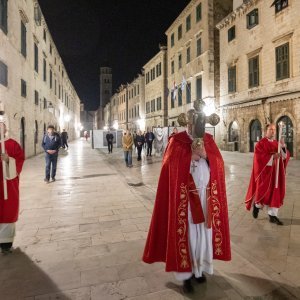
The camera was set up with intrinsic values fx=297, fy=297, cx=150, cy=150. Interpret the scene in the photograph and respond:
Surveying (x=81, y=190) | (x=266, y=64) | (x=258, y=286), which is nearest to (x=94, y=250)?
(x=258, y=286)

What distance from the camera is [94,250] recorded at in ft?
14.1

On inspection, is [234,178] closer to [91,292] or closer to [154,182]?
[154,182]

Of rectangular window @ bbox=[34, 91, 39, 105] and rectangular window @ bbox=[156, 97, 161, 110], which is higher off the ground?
rectangular window @ bbox=[156, 97, 161, 110]

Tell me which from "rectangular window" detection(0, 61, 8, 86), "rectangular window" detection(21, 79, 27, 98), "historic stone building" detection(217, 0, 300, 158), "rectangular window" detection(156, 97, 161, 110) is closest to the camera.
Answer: "rectangular window" detection(0, 61, 8, 86)

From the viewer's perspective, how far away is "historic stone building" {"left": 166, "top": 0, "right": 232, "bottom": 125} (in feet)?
84.3

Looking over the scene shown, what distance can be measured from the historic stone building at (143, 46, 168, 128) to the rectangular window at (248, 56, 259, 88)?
52.9ft

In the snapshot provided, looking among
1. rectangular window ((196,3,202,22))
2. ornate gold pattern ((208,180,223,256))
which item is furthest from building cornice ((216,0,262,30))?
ornate gold pattern ((208,180,223,256))

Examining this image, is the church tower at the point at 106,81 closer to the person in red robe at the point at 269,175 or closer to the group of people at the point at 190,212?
the person in red robe at the point at 269,175

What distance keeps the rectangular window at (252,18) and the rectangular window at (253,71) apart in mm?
2293

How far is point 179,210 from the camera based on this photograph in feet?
10.6

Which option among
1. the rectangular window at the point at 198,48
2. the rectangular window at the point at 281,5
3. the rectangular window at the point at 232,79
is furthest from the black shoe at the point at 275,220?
the rectangular window at the point at 198,48

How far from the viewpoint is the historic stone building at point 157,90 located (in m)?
36.7

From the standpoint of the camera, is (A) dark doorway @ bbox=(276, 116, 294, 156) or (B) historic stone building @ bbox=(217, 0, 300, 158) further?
(A) dark doorway @ bbox=(276, 116, 294, 156)

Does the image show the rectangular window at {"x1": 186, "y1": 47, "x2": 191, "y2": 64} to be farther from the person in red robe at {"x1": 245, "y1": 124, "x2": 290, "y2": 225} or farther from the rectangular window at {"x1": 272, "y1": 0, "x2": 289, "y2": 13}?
the person in red robe at {"x1": 245, "y1": 124, "x2": 290, "y2": 225}
